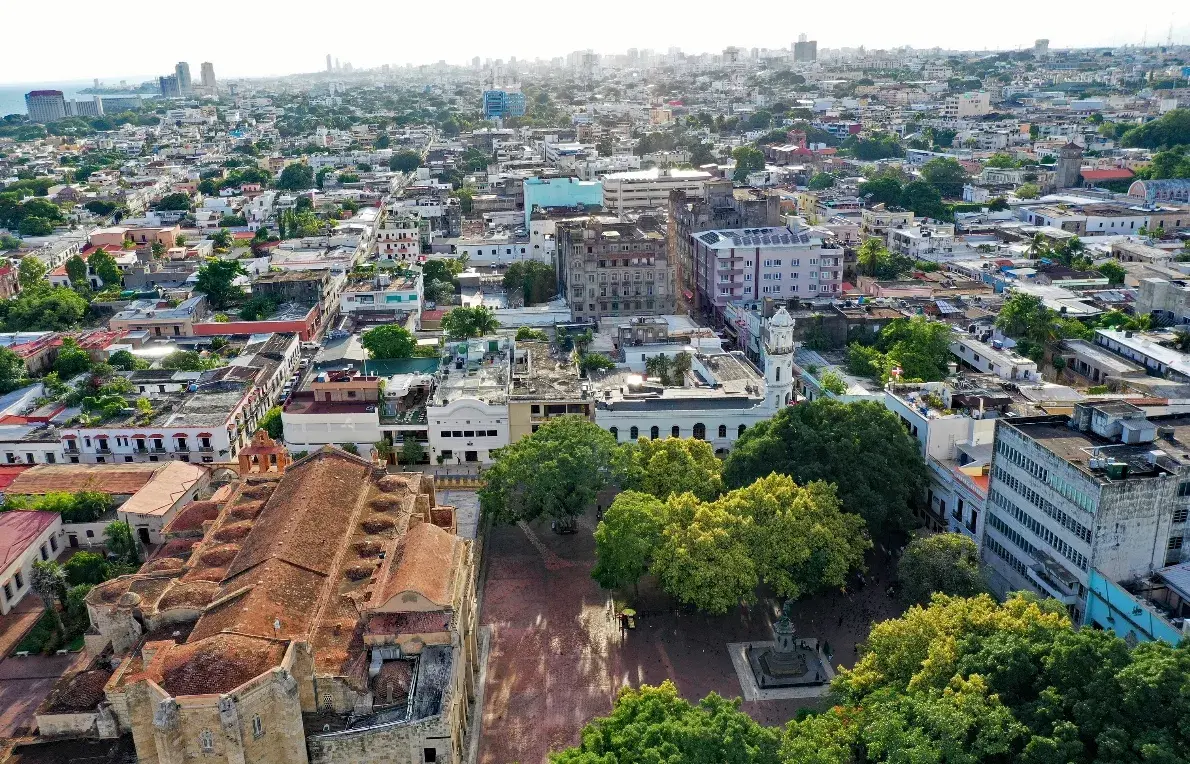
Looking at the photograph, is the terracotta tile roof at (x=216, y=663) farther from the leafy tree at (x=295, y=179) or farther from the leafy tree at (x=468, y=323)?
the leafy tree at (x=295, y=179)

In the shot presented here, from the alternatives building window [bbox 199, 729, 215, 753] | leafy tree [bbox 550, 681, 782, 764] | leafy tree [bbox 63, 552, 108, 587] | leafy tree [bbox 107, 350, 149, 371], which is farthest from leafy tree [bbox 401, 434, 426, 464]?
leafy tree [bbox 550, 681, 782, 764]

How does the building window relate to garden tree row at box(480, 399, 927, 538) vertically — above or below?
below

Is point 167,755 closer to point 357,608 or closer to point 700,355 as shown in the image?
point 357,608

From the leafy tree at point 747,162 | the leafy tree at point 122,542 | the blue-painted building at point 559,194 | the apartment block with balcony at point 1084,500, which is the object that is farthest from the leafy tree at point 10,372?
the leafy tree at point 747,162

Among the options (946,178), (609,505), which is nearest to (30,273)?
(609,505)

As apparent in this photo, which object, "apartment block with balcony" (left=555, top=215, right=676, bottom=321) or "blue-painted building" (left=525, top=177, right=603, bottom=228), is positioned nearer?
"apartment block with balcony" (left=555, top=215, right=676, bottom=321)

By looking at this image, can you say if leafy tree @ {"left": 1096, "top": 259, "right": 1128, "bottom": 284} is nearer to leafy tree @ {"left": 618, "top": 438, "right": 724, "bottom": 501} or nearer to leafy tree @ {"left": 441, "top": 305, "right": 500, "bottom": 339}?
leafy tree @ {"left": 441, "top": 305, "right": 500, "bottom": 339}

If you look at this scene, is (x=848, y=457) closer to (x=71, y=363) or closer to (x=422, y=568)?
(x=422, y=568)
